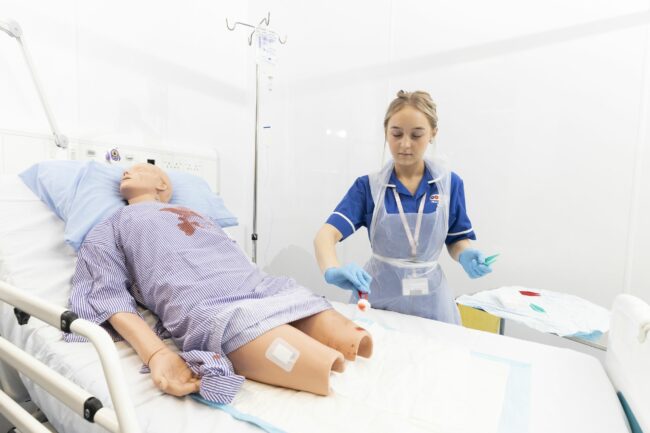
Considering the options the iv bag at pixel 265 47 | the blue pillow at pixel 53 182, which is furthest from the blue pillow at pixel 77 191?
the iv bag at pixel 265 47

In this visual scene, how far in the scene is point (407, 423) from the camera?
2.32 ft

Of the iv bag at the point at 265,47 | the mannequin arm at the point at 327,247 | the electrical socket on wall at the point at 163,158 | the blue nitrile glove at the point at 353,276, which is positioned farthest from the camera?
the iv bag at the point at 265,47

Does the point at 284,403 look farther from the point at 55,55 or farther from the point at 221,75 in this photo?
the point at 221,75

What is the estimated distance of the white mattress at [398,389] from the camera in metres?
0.71

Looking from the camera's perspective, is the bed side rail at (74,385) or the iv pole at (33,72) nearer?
the bed side rail at (74,385)

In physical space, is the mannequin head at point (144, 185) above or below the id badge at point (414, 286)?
above

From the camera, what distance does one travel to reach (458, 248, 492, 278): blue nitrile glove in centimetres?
128

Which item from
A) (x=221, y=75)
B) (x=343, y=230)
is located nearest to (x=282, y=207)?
(x=221, y=75)

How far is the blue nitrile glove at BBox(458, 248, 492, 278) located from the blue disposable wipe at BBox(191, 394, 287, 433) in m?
0.91

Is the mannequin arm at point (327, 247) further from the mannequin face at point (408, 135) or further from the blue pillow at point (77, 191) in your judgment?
the blue pillow at point (77, 191)

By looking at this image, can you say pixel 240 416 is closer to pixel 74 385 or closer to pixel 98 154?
pixel 74 385

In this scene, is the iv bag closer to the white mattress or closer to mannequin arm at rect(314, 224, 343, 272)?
mannequin arm at rect(314, 224, 343, 272)

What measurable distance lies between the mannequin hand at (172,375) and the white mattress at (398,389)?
0.03m

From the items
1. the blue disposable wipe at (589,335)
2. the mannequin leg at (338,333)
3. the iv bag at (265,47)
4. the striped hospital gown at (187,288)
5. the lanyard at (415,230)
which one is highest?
the iv bag at (265,47)
